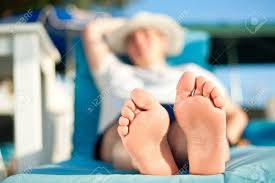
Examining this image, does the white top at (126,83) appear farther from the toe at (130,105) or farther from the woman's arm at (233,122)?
the toe at (130,105)

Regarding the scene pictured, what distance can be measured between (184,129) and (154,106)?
0.09 m

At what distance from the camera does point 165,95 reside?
1769 mm

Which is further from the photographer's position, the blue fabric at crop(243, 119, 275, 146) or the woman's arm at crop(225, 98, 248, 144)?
the blue fabric at crop(243, 119, 275, 146)

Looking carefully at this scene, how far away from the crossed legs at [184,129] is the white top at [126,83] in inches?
23.8

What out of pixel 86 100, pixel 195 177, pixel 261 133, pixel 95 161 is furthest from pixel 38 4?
pixel 195 177

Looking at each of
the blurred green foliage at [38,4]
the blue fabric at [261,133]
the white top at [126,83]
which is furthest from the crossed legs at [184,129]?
the blurred green foliage at [38,4]

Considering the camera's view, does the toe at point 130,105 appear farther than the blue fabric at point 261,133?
No

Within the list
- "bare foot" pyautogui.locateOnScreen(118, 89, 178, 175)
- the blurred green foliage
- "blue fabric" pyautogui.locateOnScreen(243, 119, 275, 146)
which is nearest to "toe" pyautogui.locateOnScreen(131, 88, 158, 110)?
"bare foot" pyautogui.locateOnScreen(118, 89, 178, 175)

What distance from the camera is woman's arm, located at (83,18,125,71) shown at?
6.32ft

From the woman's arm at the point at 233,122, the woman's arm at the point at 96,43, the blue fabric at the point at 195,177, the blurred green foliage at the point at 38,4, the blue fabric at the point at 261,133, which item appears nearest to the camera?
the blue fabric at the point at 195,177

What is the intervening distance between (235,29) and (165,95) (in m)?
3.56

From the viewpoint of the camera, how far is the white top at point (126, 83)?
1.74 metres

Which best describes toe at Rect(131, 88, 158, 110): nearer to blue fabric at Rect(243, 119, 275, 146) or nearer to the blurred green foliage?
blue fabric at Rect(243, 119, 275, 146)

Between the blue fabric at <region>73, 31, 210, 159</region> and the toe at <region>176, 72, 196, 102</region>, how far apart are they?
2.93 feet
